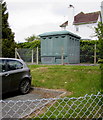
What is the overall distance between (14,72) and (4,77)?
494 millimetres

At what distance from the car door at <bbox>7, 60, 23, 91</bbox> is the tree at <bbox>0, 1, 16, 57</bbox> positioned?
12.4 metres

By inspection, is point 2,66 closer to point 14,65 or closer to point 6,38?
point 14,65

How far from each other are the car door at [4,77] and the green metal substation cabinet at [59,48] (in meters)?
8.88

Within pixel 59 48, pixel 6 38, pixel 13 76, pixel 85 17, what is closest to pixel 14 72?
pixel 13 76

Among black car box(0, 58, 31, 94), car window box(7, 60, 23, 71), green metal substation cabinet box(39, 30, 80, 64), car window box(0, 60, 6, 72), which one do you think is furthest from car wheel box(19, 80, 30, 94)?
green metal substation cabinet box(39, 30, 80, 64)

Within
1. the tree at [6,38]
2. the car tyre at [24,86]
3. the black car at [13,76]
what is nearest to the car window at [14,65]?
the black car at [13,76]

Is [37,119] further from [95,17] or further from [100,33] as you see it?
[95,17]

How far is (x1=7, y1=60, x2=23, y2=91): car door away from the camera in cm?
519

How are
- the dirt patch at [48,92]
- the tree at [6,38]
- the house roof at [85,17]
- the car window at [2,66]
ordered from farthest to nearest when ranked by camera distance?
1. the house roof at [85,17]
2. the tree at [6,38]
3. the dirt patch at [48,92]
4. the car window at [2,66]

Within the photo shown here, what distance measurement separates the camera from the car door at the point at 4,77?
483 cm

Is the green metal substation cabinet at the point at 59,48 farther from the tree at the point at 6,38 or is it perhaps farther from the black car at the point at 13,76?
the black car at the point at 13,76

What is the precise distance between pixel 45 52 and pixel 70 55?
8.79 ft

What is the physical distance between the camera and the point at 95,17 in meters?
32.3

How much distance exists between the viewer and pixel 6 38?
19.1 metres
